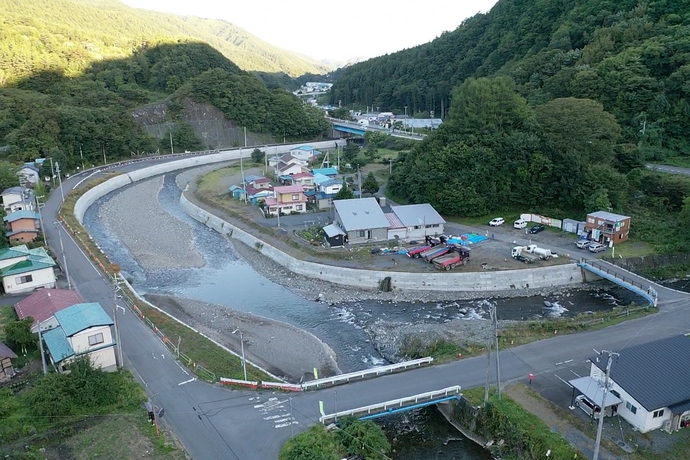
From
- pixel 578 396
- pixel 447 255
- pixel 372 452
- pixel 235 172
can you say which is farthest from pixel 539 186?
pixel 235 172

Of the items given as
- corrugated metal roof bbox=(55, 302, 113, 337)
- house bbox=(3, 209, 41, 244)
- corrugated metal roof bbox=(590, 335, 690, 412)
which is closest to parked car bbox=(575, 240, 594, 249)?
corrugated metal roof bbox=(590, 335, 690, 412)

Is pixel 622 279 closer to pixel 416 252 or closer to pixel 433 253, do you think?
pixel 433 253

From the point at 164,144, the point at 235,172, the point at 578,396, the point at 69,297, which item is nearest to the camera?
the point at 578,396

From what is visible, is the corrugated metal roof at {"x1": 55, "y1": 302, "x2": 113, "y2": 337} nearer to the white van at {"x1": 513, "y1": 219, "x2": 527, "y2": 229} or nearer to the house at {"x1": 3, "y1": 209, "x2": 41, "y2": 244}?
the house at {"x1": 3, "y1": 209, "x2": 41, "y2": 244}

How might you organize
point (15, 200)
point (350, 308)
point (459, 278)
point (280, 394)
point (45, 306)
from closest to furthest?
point (280, 394)
point (45, 306)
point (350, 308)
point (459, 278)
point (15, 200)

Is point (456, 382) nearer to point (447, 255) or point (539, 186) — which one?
point (447, 255)

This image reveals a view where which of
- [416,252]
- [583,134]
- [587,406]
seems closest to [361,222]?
[416,252]

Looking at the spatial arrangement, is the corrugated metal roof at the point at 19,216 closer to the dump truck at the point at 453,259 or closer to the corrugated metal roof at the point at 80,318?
the corrugated metal roof at the point at 80,318
